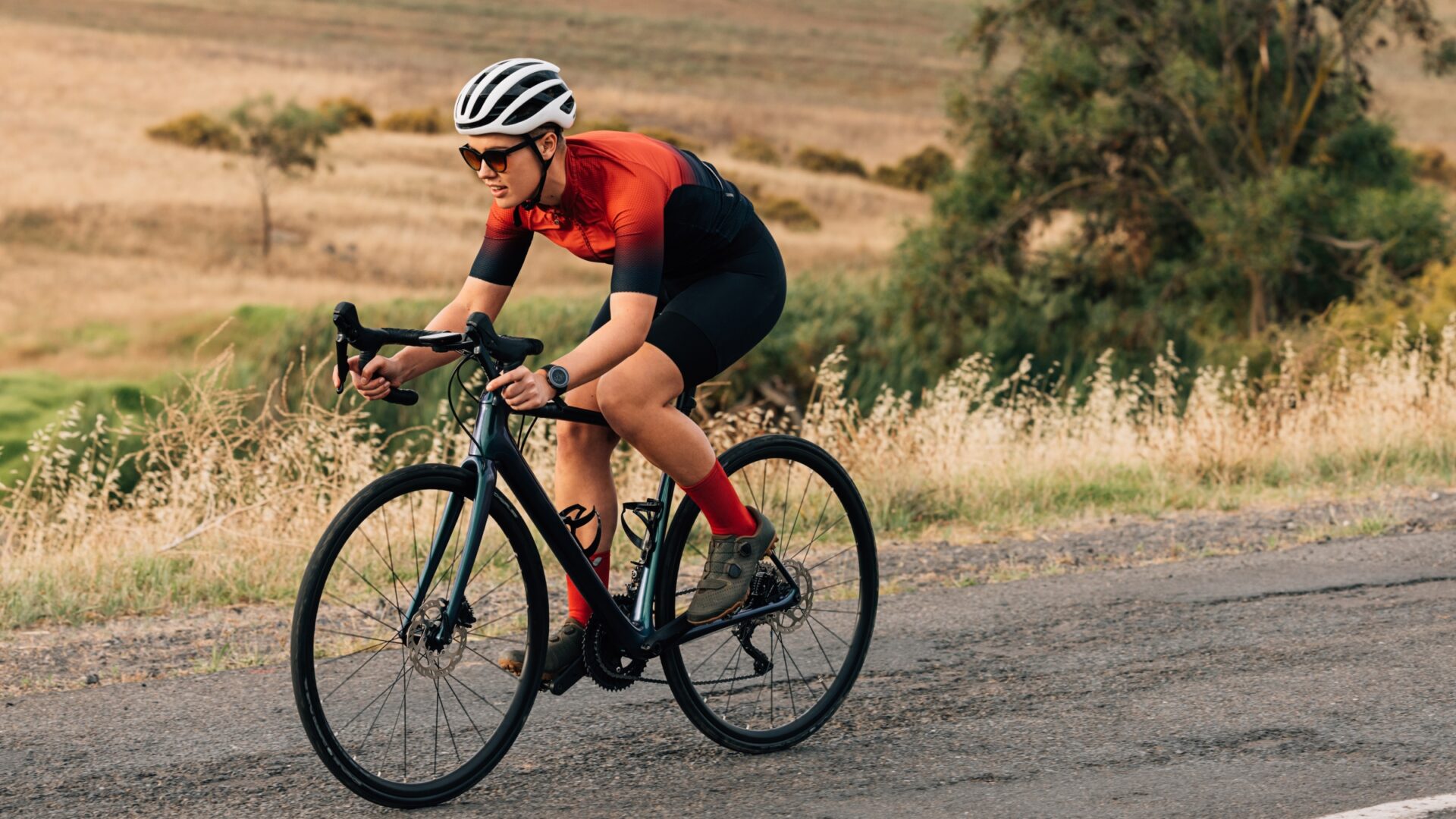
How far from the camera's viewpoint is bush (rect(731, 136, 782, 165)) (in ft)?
214

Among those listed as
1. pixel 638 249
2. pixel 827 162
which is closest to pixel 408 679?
pixel 638 249

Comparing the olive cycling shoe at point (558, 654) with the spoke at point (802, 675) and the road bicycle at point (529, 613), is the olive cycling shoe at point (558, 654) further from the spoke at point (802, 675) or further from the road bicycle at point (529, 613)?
the spoke at point (802, 675)

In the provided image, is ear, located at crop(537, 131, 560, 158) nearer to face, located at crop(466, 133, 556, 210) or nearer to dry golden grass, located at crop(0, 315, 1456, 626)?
face, located at crop(466, 133, 556, 210)

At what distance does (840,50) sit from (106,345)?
173ft

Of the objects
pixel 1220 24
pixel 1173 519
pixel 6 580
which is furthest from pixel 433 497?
pixel 1220 24

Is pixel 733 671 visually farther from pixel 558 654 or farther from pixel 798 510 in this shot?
pixel 558 654

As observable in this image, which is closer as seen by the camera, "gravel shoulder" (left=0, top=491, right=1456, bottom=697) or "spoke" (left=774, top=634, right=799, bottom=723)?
"spoke" (left=774, top=634, right=799, bottom=723)

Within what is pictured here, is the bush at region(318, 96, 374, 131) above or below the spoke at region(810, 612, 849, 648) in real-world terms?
above

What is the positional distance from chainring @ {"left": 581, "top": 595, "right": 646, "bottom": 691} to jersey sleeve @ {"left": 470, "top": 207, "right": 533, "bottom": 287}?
0.95 metres

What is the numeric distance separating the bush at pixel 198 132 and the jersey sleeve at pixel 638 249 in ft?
193

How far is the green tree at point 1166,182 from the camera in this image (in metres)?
28.0

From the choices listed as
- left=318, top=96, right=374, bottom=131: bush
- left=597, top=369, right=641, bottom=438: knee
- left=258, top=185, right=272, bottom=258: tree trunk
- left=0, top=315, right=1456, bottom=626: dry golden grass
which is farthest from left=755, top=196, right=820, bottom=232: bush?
left=597, top=369, right=641, bottom=438: knee

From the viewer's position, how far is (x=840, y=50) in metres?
85.3

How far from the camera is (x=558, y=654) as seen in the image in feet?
13.6
